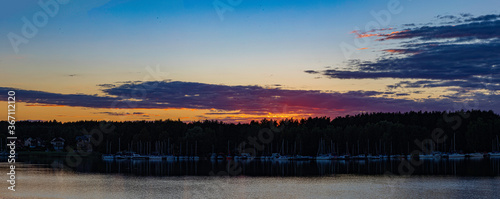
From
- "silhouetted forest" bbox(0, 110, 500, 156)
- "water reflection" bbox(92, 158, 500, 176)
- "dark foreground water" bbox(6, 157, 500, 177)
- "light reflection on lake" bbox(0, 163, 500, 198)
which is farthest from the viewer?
"silhouetted forest" bbox(0, 110, 500, 156)

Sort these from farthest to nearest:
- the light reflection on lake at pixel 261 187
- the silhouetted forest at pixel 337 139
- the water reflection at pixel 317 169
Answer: the silhouetted forest at pixel 337 139, the water reflection at pixel 317 169, the light reflection on lake at pixel 261 187

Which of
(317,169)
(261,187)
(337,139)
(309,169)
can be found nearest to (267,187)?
(261,187)

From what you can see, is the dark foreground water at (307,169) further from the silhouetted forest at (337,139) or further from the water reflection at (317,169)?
the silhouetted forest at (337,139)

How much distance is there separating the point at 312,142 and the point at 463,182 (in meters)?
100

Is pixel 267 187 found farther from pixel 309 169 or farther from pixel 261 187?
pixel 309 169

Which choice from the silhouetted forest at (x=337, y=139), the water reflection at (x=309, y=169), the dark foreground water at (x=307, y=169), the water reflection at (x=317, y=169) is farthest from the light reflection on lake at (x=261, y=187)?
the silhouetted forest at (x=337, y=139)

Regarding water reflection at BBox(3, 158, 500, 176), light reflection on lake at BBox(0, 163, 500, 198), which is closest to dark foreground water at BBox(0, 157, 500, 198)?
light reflection on lake at BBox(0, 163, 500, 198)

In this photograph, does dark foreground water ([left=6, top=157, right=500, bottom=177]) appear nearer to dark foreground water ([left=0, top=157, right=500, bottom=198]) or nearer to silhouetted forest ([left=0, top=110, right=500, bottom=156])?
dark foreground water ([left=0, top=157, right=500, bottom=198])

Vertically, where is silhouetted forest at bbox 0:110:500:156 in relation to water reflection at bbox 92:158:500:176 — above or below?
above

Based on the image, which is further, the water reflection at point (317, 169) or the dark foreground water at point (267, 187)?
the water reflection at point (317, 169)

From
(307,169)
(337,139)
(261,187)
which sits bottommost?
(307,169)

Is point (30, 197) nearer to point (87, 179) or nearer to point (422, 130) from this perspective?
point (87, 179)

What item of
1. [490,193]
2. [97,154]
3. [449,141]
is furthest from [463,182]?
[97,154]

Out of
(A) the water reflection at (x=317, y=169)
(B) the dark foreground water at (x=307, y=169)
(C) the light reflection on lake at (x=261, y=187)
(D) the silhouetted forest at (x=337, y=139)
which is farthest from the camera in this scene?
(D) the silhouetted forest at (x=337, y=139)
